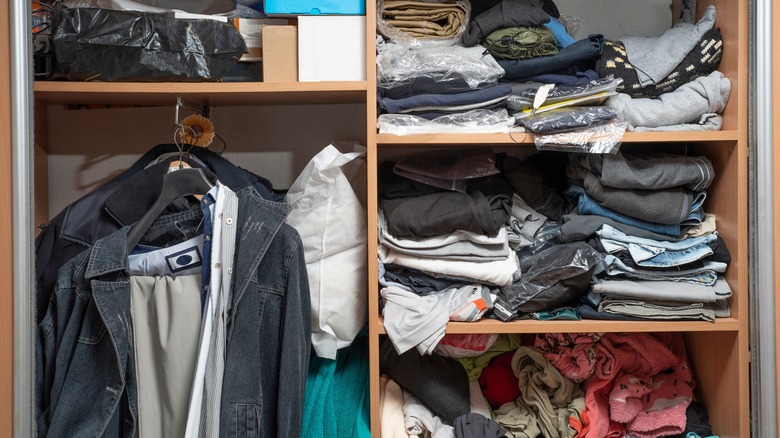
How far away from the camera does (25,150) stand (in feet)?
3.76

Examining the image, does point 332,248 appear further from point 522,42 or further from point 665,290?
point 665,290

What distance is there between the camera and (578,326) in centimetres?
136

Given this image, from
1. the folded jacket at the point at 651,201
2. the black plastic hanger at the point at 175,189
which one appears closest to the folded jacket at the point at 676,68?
the folded jacket at the point at 651,201

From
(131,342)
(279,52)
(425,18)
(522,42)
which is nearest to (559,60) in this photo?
(522,42)

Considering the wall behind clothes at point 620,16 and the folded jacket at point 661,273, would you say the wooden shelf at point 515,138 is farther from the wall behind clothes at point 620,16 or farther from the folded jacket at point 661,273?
the wall behind clothes at point 620,16

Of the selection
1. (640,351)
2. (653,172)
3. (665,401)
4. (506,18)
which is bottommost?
(665,401)

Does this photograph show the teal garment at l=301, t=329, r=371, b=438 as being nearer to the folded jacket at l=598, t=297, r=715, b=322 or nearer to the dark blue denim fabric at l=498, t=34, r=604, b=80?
the folded jacket at l=598, t=297, r=715, b=322

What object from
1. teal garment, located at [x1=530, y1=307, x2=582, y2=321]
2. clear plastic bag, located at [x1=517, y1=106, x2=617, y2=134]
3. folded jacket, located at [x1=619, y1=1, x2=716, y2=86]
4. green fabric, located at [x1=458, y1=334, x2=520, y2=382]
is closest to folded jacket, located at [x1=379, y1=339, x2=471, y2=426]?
green fabric, located at [x1=458, y1=334, x2=520, y2=382]

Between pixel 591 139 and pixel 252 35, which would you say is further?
pixel 252 35

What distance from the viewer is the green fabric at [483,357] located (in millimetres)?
1561

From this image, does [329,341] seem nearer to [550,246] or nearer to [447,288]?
[447,288]

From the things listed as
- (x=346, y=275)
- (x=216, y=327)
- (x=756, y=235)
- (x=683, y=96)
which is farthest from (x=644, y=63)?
(x=216, y=327)

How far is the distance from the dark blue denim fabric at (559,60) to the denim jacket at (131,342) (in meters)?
0.62

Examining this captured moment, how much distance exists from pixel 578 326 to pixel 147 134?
128 cm
